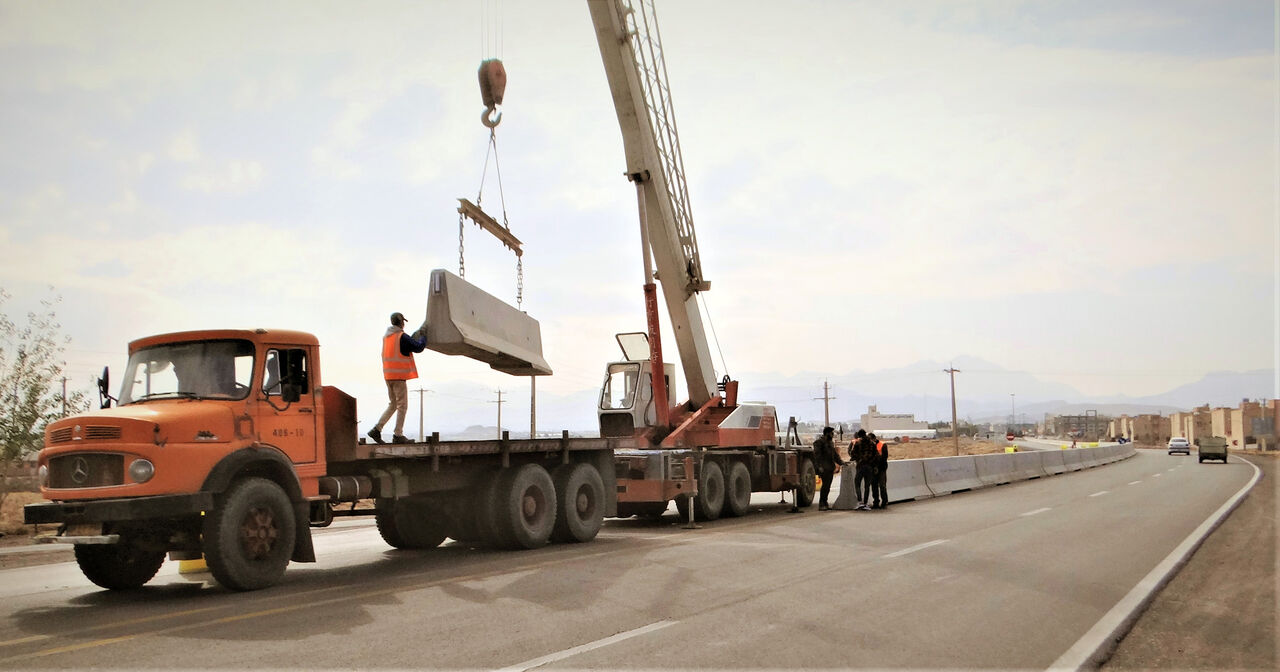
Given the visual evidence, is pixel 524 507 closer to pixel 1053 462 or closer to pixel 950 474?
pixel 950 474

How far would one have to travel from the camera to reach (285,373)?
9.96 meters

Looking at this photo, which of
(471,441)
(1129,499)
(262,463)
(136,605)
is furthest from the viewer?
(1129,499)

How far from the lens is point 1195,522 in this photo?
16.1 m

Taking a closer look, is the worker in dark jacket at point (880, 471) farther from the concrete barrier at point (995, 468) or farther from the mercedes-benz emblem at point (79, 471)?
the mercedes-benz emblem at point (79, 471)

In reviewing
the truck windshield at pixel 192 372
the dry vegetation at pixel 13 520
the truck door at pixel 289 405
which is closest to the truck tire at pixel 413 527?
the truck door at pixel 289 405

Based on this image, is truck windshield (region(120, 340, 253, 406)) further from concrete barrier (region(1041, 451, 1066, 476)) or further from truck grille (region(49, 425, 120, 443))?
concrete barrier (region(1041, 451, 1066, 476))

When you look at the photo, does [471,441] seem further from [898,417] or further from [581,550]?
[898,417]

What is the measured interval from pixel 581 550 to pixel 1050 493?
52.3ft

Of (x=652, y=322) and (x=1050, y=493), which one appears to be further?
(x=1050, y=493)

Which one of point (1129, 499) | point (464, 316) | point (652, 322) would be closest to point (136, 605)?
point (464, 316)

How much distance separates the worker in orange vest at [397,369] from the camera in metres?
11.3

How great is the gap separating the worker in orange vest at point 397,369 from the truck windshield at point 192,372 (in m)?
1.91

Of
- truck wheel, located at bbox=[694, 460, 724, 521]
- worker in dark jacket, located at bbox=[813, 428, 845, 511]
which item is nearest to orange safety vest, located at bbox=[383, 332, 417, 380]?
truck wheel, located at bbox=[694, 460, 724, 521]

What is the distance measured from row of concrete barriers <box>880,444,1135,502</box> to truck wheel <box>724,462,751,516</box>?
167 inches
